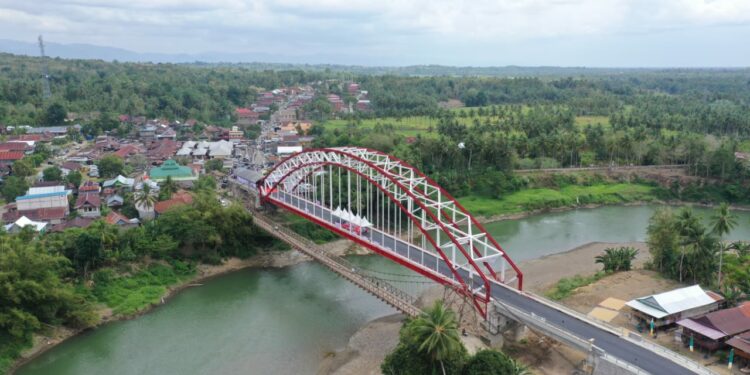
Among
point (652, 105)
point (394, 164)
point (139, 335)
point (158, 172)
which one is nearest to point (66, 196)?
point (158, 172)

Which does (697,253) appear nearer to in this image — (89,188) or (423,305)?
(423,305)

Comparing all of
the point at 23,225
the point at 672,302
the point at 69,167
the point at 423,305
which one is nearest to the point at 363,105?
the point at 69,167

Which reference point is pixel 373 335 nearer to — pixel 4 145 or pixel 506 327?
pixel 506 327

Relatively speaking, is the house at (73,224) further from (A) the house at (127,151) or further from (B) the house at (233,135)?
(B) the house at (233,135)

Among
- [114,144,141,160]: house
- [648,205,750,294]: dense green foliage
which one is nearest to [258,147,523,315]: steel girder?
[648,205,750,294]: dense green foliage

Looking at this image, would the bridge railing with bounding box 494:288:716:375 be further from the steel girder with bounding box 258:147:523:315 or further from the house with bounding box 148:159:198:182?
the house with bounding box 148:159:198:182
